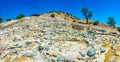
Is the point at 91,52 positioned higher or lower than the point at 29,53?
lower

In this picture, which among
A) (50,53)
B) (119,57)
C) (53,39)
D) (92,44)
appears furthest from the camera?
(53,39)

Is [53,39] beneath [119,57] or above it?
above

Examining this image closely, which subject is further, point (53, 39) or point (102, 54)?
point (53, 39)

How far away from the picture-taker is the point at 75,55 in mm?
22812

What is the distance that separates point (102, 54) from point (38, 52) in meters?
6.66

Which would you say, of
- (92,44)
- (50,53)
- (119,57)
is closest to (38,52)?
(50,53)

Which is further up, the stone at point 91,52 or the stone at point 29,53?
the stone at point 29,53

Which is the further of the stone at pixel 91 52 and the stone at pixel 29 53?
the stone at pixel 29 53

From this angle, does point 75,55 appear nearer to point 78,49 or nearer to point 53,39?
point 78,49

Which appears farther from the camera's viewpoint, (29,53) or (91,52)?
(29,53)

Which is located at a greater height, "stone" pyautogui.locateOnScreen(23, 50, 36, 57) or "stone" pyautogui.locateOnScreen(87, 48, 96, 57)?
"stone" pyautogui.locateOnScreen(23, 50, 36, 57)

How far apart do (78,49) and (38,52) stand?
167 inches

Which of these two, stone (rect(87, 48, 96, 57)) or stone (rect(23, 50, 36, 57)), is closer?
Result: stone (rect(87, 48, 96, 57))

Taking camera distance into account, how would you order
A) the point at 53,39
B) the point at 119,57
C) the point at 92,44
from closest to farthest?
the point at 119,57 → the point at 92,44 → the point at 53,39
